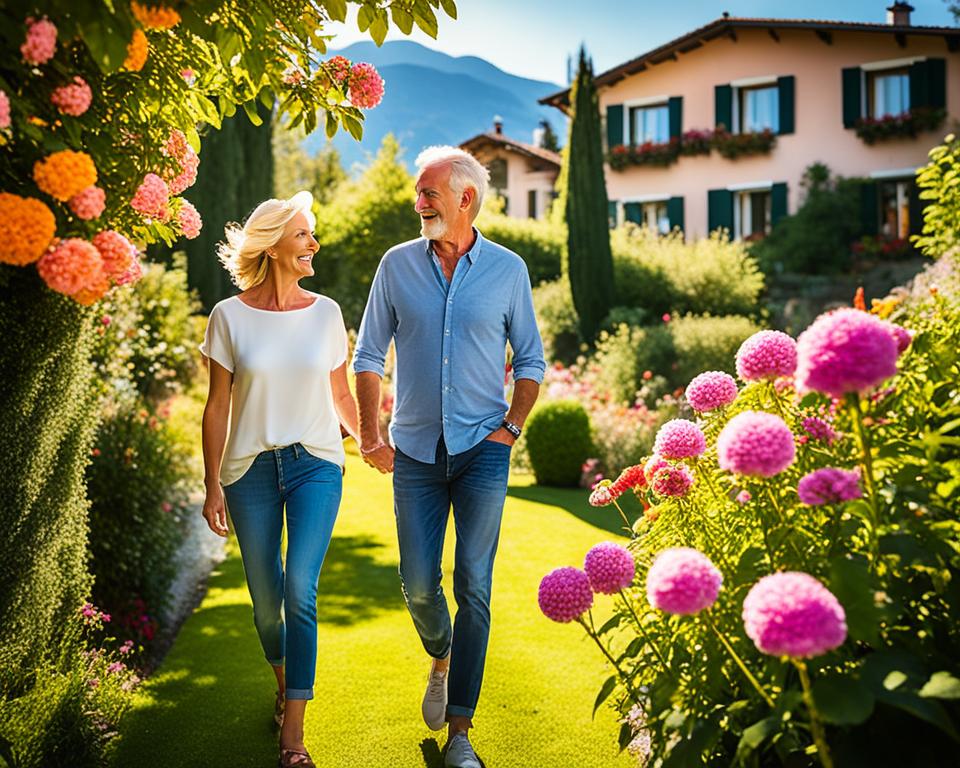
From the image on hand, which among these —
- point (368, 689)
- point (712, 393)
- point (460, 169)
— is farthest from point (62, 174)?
point (368, 689)

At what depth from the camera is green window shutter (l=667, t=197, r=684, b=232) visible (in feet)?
86.0

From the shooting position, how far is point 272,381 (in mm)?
4023

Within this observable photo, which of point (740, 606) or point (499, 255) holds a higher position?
point (499, 255)

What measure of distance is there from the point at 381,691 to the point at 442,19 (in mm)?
3204

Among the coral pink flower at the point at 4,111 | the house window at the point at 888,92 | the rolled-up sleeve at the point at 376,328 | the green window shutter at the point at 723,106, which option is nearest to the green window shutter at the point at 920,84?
the house window at the point at 888,92

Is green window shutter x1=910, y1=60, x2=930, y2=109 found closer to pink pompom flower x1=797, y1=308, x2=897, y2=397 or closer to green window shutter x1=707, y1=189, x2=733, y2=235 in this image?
green window shutter x1=707, y1=189, x2=733, y2=235

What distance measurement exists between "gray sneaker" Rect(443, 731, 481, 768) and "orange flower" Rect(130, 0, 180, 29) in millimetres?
2699

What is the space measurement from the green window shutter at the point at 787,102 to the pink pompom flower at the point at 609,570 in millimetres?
24482

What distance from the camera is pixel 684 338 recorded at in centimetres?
1567

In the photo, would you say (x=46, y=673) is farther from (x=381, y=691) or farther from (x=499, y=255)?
(x=499, y=255)

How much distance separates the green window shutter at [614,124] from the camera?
27.4m

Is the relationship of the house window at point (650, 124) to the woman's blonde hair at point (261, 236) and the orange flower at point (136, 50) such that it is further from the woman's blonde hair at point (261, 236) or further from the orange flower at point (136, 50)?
the orange flower at point (136, 50)

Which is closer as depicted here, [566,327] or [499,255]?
[499,255]

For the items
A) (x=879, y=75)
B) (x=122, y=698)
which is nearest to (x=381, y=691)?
(x=122, y=698)
